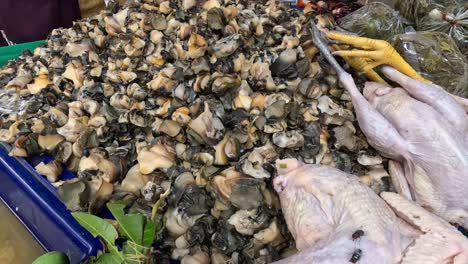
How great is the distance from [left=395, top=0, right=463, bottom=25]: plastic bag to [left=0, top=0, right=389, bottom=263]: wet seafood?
2.07 ft

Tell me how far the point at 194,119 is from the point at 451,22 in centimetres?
117

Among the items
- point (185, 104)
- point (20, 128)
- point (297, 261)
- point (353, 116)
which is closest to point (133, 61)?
point (185, 104)

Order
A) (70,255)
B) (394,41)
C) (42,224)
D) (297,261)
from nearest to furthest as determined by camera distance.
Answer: (297,261) < (70,255) < (42,224) < (394,41)

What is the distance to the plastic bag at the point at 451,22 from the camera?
5.12 feet

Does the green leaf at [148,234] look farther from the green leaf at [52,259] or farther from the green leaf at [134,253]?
the green leaf at [52,259]


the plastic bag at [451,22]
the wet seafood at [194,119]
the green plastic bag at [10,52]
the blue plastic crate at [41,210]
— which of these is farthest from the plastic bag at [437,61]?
the green plastic bag at [10,52]

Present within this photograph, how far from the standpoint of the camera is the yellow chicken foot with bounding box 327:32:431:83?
Answer: 1.17m

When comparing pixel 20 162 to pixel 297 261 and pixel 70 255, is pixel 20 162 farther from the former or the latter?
pixel 297 261

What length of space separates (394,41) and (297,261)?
3.08 ft

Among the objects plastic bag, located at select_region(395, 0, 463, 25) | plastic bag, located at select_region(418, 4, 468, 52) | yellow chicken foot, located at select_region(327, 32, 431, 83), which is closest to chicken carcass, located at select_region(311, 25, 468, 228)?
yellow chicken foot, located at select_region(327, 32, 431, 83)

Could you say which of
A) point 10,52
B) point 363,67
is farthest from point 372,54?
point 10,52

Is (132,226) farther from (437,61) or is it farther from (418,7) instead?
(418,7)

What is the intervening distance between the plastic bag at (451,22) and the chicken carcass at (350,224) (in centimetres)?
95

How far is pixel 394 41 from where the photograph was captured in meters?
1.39
